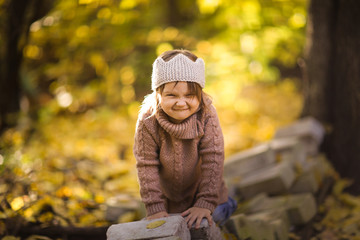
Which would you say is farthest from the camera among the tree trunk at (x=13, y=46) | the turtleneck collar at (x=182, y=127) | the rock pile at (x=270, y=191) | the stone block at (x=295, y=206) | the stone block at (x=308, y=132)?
the tree trunk at (x=13, y=46)

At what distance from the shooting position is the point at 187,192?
93.6 inches

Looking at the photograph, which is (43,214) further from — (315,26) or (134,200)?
(315,26)

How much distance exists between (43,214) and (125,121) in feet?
10.2

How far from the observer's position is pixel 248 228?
257cm

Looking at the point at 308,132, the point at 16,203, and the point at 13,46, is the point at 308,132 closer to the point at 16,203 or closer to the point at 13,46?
the point at 16,203

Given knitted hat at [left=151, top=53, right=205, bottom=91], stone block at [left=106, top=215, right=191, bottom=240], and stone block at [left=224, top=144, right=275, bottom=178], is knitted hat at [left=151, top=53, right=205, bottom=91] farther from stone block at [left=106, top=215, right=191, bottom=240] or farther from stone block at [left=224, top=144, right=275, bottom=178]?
stone block at [left=224, top=144, right=275, bottom=178]

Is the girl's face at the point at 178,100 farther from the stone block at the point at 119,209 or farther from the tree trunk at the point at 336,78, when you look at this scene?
the tree trunk at the point at 336,78

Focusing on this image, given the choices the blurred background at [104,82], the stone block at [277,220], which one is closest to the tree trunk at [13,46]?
the blurred background at [104,82]

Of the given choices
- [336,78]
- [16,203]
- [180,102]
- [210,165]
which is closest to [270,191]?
[210,165]

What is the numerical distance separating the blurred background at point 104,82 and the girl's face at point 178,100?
129 cm

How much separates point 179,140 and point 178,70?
0.43 metres

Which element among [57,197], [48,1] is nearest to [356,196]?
[57,197]

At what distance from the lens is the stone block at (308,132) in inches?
150

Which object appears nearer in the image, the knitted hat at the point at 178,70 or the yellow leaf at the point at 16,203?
the knitted hat at the point at 178,70
